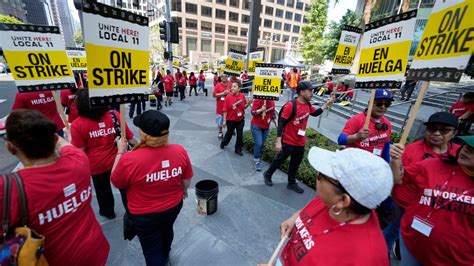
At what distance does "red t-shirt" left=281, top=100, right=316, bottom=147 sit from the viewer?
4.21 meters

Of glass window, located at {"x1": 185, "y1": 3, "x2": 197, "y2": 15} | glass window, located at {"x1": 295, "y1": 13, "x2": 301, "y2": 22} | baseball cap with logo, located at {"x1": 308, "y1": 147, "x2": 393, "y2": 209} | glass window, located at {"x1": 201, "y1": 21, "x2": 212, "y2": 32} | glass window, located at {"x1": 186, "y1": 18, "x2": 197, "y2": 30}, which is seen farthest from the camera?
glass window, located at {"x1": 295, "y1": 13, "x2": 301, "y2": 22}

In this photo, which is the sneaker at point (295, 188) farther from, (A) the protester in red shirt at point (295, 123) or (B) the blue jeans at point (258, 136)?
(B) the blue jeans at point (258, 136)

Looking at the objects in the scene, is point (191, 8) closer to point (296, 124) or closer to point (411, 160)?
point (296, 124)

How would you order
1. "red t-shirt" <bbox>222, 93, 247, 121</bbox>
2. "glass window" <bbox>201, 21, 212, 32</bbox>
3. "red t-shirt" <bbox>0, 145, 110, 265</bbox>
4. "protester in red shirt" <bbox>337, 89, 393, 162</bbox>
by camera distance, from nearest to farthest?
"red t-shirt" <bbox>0, 145, 110, 265</bbox> → "protester in red shirt" <bbox>337, 89, 393, 162</bbox> → "red t-shirt" <bbox>222, 93, 247, 121</bbox> → "glass window" <bbox>201, 21, 212, 32</bbox>

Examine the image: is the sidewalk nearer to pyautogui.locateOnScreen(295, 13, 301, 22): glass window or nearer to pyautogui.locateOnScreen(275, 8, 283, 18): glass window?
pyautogui.locateOnScreen(275, 8, 283, 18): glass window

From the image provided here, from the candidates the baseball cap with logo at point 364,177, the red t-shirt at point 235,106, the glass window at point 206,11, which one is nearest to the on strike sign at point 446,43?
the baseball cap with logo at point 364,177

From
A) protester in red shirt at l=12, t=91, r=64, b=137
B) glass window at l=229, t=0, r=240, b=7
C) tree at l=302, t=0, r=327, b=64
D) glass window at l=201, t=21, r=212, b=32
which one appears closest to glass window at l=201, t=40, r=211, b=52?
glass window at l=201, t=21, r=212, b=32

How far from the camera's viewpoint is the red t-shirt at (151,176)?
2076 millimetres

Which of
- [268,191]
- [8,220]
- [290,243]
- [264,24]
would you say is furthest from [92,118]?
[264,24]

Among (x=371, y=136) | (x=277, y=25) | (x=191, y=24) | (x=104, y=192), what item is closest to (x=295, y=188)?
(x=371, y=136)

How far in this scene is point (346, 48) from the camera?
181 inches

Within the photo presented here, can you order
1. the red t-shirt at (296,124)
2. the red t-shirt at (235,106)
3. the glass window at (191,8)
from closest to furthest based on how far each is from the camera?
the red t-shirt at (296,124)
the red t-shirt at (235,106)
the glass window at (191,8)

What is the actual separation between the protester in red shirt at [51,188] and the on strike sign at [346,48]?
4.66m

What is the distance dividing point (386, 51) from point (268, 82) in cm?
298
